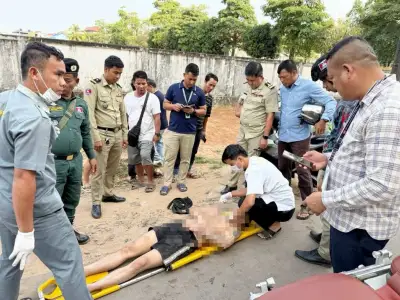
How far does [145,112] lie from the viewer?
4793 mm

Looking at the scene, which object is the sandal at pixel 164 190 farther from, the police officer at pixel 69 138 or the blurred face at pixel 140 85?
the police officer at pixel 69 138

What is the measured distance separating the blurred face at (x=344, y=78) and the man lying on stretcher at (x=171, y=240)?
70.3 inches

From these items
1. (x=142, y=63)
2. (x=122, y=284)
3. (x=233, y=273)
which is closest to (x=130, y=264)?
(x=122, y=284)

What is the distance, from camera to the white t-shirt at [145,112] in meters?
4.79

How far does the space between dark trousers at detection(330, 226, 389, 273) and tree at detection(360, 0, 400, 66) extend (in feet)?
53.3

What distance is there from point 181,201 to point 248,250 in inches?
51.2

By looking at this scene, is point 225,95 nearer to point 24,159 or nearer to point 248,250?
point 248,250

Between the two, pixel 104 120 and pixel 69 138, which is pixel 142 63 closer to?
pixel 104 120

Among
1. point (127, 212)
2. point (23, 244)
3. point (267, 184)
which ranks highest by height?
point (23, 244)

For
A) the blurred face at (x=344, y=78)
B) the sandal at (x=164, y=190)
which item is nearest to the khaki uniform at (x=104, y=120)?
the sandal at (x=164, y=190)

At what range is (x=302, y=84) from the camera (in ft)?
12.1

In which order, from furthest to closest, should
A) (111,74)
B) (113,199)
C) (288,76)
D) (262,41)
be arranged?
(262,41) < (113,199) < (111,74) < (288,76)

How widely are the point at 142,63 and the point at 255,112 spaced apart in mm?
9144

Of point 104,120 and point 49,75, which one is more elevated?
point 49,75
